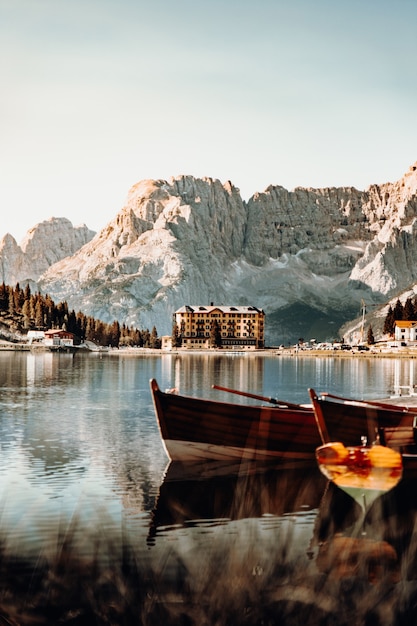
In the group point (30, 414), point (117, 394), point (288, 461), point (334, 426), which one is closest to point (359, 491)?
point (334, 426)

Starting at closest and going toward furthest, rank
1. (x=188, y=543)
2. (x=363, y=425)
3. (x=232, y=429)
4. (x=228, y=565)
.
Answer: (x=228, y=565) → (x=188, y=543) → (x=363, y=425) → (x=232, y=429)

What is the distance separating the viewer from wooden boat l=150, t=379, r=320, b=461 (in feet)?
143

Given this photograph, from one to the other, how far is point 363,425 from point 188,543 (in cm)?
1539

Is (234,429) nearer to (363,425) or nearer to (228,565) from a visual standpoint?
(363,425)

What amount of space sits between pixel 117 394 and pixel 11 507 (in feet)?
213

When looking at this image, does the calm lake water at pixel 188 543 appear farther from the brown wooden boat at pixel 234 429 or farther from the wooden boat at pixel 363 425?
the wooden boat at pixel 363 425

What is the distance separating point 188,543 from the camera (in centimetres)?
2919

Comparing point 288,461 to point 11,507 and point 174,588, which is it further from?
point 174,588

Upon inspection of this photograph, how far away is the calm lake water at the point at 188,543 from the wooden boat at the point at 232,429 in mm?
1307

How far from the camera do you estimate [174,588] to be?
23516 millimetres

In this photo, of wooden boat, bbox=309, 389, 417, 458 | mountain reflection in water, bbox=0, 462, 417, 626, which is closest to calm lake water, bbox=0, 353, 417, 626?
mountain reflection in water, bbox=0, 462, 417, 626

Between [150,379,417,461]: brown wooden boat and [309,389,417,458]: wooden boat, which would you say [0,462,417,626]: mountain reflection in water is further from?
[150,379,417,461]: brown wooden boat

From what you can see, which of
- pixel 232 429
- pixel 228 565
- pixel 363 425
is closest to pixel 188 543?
pixel 228 565

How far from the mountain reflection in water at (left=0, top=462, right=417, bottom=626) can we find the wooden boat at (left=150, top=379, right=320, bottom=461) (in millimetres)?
5570
